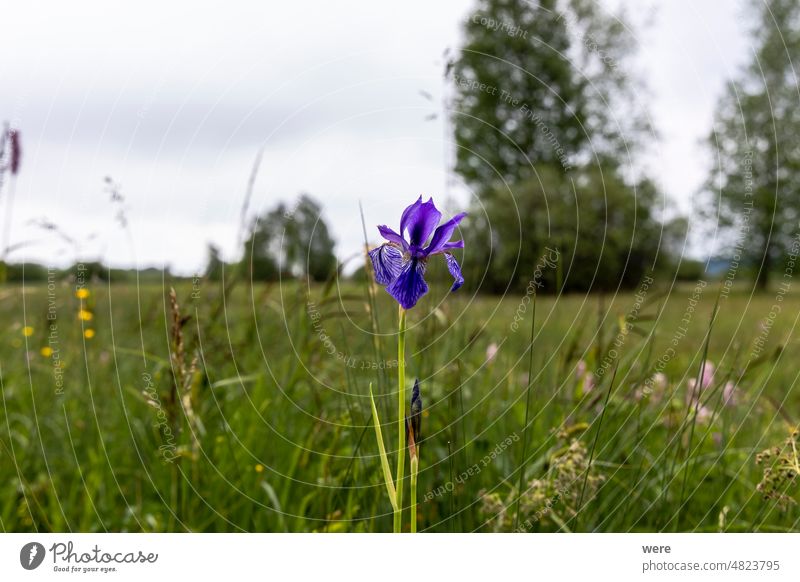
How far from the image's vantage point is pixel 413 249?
116cm

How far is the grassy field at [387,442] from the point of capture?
1992 mm

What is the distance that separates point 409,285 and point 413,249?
6 centimetres

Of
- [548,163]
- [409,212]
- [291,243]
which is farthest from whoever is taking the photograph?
[548,163]

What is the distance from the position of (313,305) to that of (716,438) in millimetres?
1640

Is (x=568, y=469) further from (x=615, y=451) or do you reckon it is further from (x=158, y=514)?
(x=158, y=514)

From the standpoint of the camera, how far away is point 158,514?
7.75 ft

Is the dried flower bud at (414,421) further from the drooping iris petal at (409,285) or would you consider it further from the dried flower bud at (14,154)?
the dried flower bud at (14,154)

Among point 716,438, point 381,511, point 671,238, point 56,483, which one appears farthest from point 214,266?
point 671,238

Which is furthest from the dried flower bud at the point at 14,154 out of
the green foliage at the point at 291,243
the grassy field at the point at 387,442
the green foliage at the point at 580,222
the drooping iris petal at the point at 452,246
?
the green foliage at the point at 580,222

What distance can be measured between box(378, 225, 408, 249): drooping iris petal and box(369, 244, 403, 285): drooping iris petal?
29mm

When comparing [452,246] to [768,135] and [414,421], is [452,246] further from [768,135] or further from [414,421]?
[768,135]
